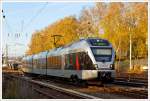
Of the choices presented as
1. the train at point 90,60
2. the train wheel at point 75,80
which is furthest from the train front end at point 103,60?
the train wheel at point 75,80

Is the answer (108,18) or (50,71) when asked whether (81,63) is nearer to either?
(50,71)

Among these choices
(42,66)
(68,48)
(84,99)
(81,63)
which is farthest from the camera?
(42,66)

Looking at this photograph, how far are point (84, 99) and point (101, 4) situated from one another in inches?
1290

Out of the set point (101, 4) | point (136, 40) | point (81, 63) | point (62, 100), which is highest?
point (101, 4)

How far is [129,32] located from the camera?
1640 inches

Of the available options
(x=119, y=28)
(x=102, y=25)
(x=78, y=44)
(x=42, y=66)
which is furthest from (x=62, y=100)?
(x=102, y=25)

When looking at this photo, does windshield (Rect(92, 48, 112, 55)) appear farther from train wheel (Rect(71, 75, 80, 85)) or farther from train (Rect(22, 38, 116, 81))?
train wheel (Rect(71, 75, 80, 85))

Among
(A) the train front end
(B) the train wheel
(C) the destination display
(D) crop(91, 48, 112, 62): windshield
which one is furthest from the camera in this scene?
(B) the train wheel

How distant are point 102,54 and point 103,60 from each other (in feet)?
1.33

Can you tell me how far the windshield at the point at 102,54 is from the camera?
1977 centimetres

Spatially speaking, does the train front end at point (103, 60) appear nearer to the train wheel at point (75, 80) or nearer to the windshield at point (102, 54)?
the windshield at point (102, 54)

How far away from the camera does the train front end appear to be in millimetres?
19625

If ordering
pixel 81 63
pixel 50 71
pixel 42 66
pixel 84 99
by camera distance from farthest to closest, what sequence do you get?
pixel 42 66 < pixel 50 71 < pixel 81 63 < pixel 84 99

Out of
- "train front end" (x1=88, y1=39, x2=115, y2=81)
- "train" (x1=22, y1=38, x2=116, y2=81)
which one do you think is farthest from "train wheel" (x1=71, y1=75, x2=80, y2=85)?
"train front end" (x1=88, y1=39, x2=115, y2=81)
